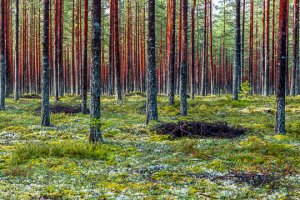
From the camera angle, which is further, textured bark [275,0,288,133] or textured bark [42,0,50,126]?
textured bark [42,0,50,126]

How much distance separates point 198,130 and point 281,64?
4960 millimetres

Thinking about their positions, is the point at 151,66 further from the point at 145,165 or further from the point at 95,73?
the point at 145,165

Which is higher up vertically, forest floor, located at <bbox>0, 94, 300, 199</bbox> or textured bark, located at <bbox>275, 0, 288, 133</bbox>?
textured bark, located at <bbox>275, 0, 288, 133</bbox>

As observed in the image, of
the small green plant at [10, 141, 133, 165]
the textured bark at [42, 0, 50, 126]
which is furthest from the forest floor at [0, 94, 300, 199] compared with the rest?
the textured bark at [42, 0, 50, 126]

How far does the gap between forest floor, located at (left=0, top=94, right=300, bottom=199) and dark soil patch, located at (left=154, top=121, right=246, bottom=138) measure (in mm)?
549

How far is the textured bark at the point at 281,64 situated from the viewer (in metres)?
15.5

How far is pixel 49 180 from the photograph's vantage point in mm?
9430

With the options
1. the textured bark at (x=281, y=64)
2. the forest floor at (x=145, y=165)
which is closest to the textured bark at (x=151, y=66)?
the forest floor at (x=145, y=165)

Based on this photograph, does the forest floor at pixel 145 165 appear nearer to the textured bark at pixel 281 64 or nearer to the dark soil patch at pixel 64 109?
the textured bark at pixel 281 64

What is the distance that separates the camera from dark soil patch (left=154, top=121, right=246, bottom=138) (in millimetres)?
16255

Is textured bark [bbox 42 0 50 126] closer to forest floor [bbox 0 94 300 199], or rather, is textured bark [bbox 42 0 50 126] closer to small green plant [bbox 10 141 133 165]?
forest floor [bbox 0 94 300 199]

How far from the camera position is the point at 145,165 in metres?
11.1

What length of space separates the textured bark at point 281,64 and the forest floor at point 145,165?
0.87 metres

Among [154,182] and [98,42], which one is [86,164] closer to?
[154,182]
